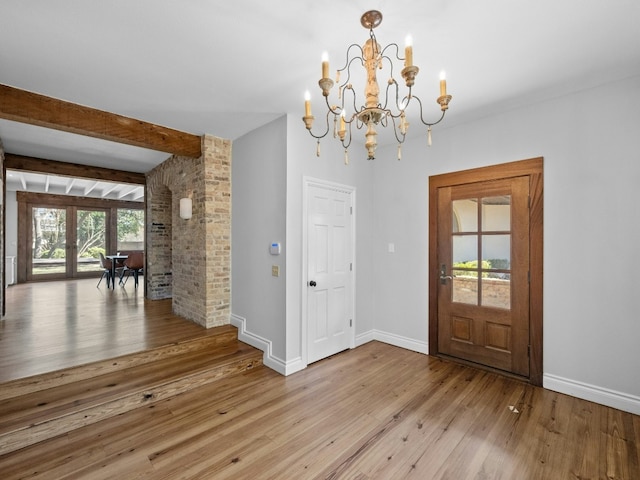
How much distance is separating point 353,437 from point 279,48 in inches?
114

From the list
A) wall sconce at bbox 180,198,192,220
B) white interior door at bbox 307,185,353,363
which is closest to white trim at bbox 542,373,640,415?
white interior door at bbox 307,185,353,363

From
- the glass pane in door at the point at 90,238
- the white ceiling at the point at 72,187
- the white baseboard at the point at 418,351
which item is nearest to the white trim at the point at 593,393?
the white baseboard at the point at 418,351

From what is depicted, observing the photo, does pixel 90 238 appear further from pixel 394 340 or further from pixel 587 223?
pixel 587 223

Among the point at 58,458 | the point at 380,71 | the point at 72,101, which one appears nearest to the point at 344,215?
the point at 380,71

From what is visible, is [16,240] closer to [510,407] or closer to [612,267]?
[510,407]

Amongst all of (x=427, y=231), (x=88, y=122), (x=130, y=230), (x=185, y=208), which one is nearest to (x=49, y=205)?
(x=130, y=230)

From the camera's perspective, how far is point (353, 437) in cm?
223

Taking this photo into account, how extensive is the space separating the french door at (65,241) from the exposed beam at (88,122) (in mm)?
7561

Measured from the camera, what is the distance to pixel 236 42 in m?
2.10

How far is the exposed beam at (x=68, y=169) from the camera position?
488cm

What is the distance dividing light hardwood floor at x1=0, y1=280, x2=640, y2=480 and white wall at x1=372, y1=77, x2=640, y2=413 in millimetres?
376

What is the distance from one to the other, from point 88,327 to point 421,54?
4865 mm

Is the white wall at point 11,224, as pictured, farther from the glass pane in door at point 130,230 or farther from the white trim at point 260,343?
the white trim at point 260,343

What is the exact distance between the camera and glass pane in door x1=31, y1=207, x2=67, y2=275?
838cm
